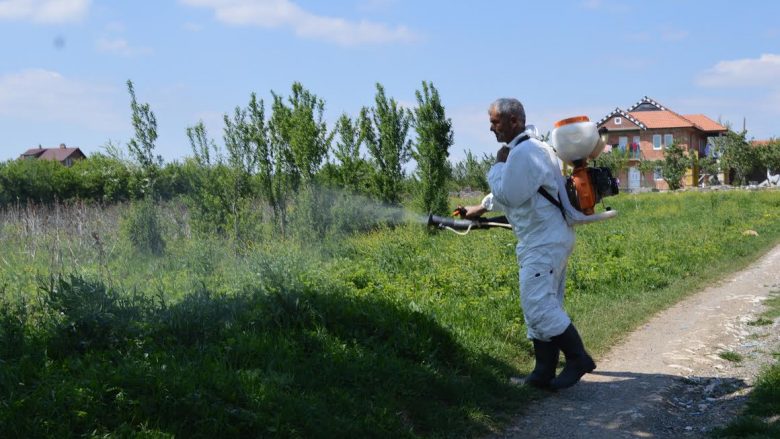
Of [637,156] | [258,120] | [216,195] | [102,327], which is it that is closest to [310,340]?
[102,327]

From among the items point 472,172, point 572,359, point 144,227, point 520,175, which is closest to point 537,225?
point 520,175

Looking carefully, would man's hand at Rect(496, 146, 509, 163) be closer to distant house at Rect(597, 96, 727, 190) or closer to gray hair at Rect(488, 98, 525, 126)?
gray hair at Rect(488, 98, 525, 126)

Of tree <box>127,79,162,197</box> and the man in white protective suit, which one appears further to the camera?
tree <box>127,79,162,197</box>

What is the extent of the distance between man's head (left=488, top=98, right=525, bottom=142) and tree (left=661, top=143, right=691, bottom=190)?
59040 millimetres

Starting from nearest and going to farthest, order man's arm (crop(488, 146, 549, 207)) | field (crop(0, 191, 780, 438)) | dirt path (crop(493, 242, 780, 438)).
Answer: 1. field (crop(0, 191, 780, 438))
2. dirt path (crop(493, 242, 780, 438))
3. man's arm (crop(488, 146, 549, 207))

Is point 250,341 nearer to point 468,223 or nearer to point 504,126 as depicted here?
point 468,223

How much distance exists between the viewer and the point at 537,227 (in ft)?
19.6

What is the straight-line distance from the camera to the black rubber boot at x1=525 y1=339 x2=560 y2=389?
616 centimetres

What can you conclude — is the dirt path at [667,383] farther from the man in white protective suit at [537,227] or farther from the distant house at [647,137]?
the distant house at [647,137]

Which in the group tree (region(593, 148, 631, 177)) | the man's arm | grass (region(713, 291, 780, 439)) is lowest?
grass (region(713, 291, 780, 439))

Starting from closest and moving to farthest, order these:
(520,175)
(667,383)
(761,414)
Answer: (761,414), (520,175), (667,383)

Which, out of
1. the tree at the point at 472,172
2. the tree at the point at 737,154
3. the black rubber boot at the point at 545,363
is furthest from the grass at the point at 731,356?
the tree at the point at 737,154

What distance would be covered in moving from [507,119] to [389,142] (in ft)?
44.3

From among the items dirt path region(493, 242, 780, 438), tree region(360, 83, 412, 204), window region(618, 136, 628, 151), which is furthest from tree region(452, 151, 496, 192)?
window region(618, 136, 628, 151)
